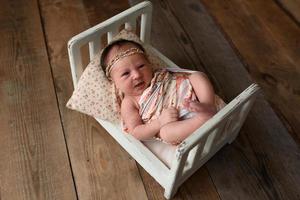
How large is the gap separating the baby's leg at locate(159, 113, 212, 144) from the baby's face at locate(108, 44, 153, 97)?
151 mm

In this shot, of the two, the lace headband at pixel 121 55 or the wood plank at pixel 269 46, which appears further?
the wood plank at pixel 269 46

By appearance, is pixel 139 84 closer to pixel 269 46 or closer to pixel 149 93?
pixel 149 93

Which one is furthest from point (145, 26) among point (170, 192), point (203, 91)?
point (170, 192)

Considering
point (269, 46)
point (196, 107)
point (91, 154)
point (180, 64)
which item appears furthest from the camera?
point (269, 46)

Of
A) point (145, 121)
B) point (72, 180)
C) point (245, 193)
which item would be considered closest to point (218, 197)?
point (245, 193)

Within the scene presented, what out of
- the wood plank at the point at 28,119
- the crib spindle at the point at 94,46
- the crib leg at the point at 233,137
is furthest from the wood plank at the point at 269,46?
the wood plank at the point at 28,119

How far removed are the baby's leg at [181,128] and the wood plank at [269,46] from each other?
482 millimetres

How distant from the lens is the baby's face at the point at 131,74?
104 cm

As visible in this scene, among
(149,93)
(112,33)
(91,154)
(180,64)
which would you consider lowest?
(91,154)

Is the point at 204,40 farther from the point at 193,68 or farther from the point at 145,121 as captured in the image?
the point at 145,121

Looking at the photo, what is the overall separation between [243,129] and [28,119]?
74cm

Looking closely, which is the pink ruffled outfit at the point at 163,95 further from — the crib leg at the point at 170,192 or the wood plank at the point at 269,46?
the wood plank at the point at 269,46

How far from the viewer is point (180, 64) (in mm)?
1450

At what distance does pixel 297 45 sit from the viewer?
1.57 meters
